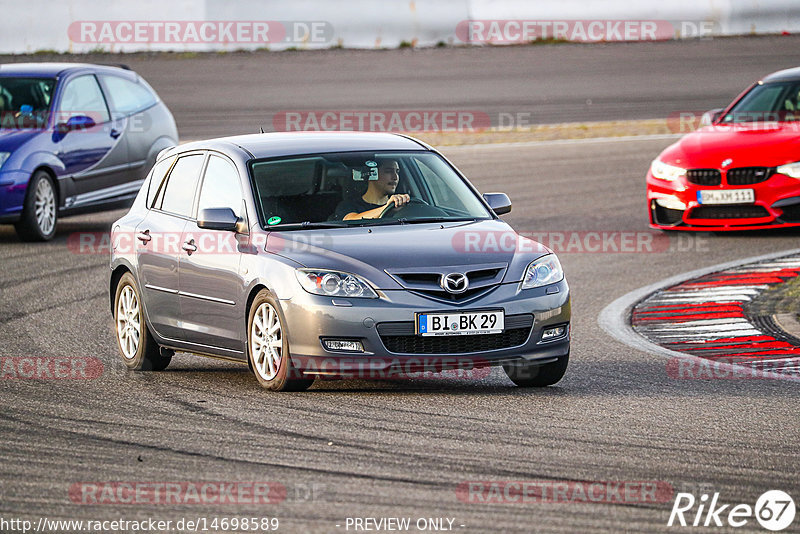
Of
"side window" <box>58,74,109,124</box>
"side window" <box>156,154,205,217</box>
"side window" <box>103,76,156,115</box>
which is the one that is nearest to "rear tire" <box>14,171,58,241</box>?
"side window" <box>58,74,109,124</box>

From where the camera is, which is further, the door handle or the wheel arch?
the wheel arch

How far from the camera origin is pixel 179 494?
632 cm

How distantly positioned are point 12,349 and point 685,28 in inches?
1067

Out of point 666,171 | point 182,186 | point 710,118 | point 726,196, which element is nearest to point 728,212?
point 726,196

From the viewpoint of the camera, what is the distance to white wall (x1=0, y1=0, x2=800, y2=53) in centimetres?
3300

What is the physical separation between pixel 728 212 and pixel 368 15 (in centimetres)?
2040

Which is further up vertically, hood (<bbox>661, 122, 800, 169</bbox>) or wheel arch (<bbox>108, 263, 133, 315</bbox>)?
wheel arch (<bbox>108, 263, 133, 315</bbox>)

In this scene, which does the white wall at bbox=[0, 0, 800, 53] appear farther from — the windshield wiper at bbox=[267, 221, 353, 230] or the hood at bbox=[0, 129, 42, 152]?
the windshield wiper at bbox=[267, 221, 353, 230]

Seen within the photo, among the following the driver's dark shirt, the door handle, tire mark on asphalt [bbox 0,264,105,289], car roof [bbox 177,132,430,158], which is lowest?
tire mark on asphalt [bbox 0,264,105,289]

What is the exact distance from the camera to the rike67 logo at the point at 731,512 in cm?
580

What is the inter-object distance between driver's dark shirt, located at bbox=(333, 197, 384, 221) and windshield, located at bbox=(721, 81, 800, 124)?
28.3 feet

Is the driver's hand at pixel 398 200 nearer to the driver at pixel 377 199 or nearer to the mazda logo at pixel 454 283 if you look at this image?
the driver at pixel 377 199

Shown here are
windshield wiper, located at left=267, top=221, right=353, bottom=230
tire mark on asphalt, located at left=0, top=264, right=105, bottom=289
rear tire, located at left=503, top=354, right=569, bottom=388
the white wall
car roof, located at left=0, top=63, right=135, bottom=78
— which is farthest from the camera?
the white wall

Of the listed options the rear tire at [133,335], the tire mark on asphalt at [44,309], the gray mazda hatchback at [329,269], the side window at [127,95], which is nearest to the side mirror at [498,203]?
the gray mazda hatchback at [329,269]
